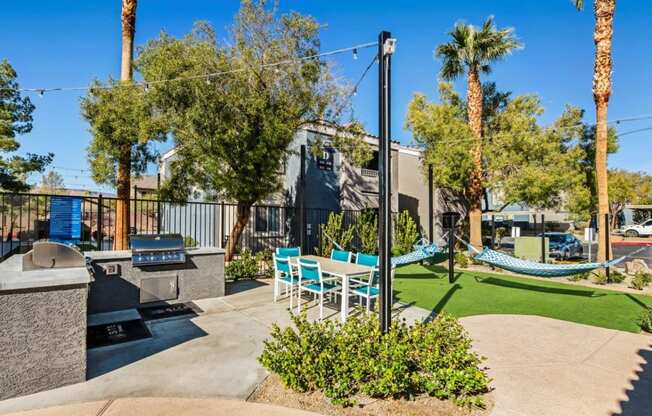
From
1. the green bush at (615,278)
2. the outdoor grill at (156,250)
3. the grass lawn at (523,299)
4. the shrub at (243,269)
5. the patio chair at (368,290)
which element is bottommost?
the grass lawn at (523,299)

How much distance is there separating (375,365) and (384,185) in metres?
1.64

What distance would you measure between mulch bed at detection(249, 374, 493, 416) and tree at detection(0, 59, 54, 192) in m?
15.6

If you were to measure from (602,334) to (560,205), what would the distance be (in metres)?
13.2

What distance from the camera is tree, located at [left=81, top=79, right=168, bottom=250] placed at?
27.9 feet

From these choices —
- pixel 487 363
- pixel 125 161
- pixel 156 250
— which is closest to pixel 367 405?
pixel 487 363

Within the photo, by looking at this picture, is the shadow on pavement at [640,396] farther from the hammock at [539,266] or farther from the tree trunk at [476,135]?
the tree trunk at [476,135]

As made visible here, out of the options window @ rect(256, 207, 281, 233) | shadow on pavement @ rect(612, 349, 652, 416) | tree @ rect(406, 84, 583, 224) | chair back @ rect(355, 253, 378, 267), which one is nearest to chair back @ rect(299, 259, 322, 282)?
chair back @ rect(355, 253, 378, 267)

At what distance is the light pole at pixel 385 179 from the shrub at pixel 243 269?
5.89 m

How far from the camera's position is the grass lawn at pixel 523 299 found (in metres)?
6.08

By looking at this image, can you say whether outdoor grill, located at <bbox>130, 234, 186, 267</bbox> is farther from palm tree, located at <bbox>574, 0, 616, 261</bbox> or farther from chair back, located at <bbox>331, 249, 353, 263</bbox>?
palm tree, located at <bbox>574, 0, 616, 261</bbox>

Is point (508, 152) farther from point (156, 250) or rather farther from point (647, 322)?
point (156, 250)

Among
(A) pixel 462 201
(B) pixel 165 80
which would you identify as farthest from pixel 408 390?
(A) pixel 462 201

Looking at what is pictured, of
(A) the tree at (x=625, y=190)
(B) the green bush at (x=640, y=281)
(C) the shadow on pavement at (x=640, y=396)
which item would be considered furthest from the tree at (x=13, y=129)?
(A) the tree at (x=625, y=190)

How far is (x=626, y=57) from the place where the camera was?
11789 millimetres
